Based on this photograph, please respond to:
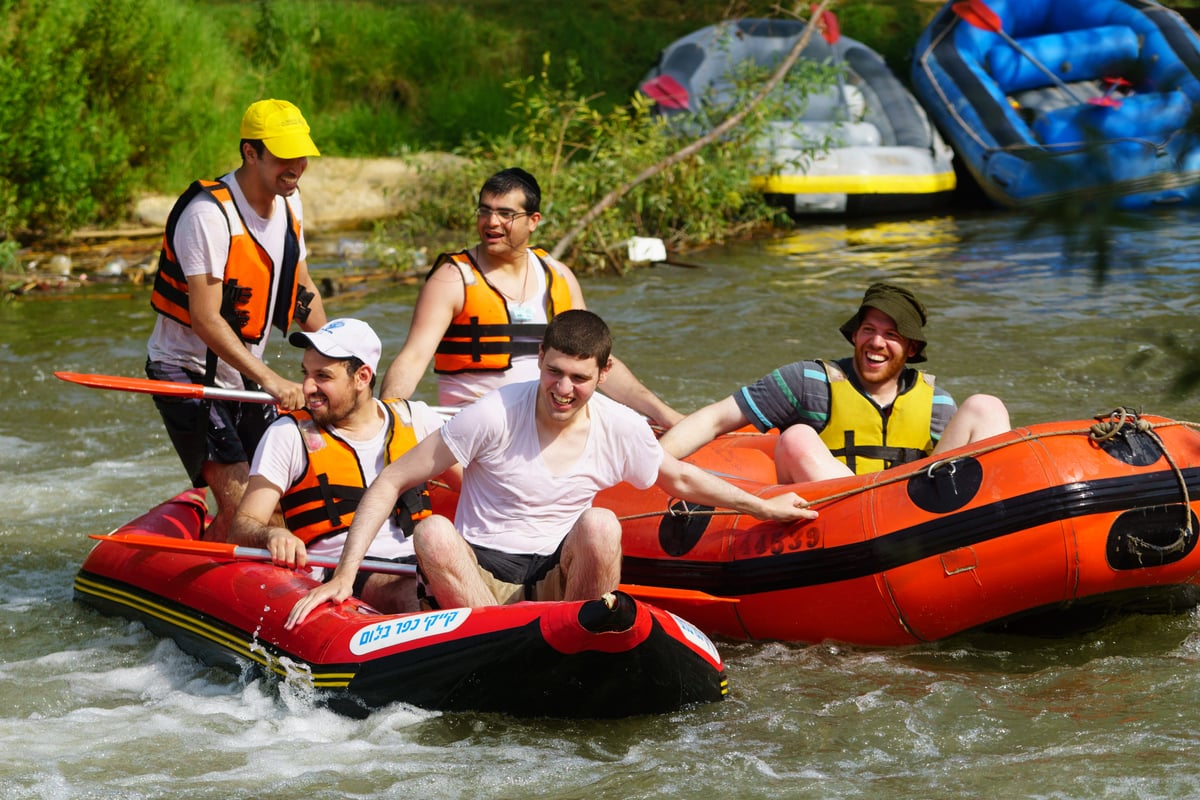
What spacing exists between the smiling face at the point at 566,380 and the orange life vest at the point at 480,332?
0.99 metres

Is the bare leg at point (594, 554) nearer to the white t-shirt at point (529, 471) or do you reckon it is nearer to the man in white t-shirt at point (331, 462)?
the white t-shirt at point (529, 471)

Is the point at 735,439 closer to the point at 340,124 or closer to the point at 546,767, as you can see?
the point at 546,767

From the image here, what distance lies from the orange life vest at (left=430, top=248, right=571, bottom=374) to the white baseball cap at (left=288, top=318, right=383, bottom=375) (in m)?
0.63

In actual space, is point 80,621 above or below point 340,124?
below

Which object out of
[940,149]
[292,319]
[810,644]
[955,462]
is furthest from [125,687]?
[940,149]

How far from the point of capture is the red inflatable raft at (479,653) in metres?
3.12

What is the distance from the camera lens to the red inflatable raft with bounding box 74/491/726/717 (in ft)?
10.2

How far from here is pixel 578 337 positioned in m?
3.22

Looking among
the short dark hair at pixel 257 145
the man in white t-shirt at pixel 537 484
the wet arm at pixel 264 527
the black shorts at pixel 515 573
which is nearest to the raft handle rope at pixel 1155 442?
the man in white t-shirt at pixel 537 484

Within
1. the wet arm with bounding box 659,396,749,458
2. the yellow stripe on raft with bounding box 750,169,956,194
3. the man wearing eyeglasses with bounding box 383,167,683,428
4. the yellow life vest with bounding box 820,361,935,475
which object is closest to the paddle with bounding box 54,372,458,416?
the man wearing eyeglasses with bounding box 383,167,683,428

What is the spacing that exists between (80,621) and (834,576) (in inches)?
85.5

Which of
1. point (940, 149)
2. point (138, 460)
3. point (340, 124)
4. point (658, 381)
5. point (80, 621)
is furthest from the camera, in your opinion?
point (340, 124)

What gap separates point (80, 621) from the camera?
4281mm

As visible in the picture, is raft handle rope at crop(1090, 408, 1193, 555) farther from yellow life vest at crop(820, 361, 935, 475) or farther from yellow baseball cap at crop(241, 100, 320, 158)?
yellow baseball cap at crop(241, 100, 320, 158)
